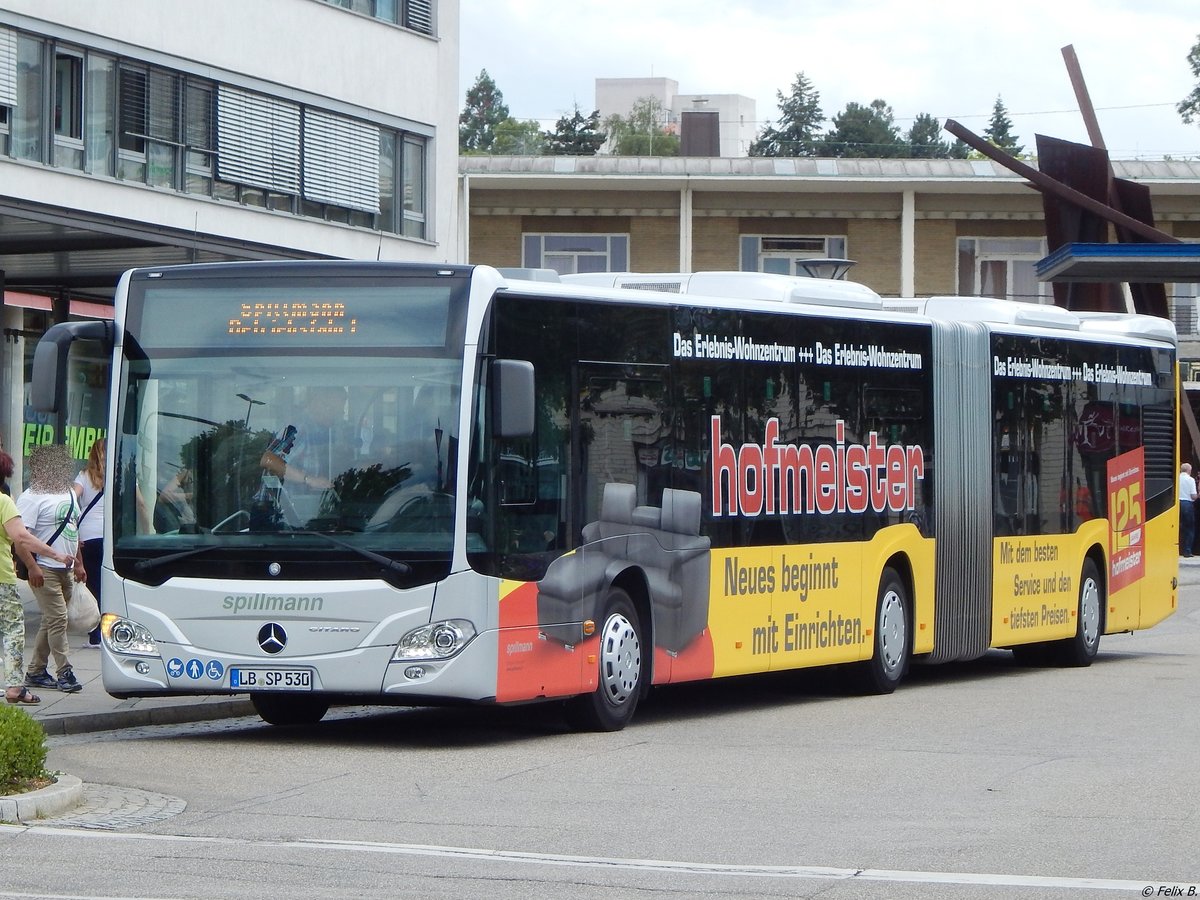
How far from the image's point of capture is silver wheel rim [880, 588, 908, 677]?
16.8 metres

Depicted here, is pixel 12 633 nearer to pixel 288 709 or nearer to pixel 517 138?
pixel 288 709

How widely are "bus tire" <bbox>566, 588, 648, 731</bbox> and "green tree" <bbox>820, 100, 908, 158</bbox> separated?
129 meters

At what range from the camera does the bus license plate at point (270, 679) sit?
12211 mm

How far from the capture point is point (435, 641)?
Result: 39.7ft

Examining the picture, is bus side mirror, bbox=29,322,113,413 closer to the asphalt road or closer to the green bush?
the asphalt road

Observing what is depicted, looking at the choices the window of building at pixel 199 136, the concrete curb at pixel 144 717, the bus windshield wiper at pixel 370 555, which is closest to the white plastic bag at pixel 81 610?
the concrete curb at pixel 144 717

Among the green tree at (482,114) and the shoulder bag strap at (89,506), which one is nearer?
the shoulder bag strap at (89,506)

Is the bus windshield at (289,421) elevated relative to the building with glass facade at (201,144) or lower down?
lower down

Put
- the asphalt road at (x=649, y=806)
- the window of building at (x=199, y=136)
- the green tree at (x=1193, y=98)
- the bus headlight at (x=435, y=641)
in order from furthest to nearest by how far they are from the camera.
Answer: the green tree at (x=1193, y=98), the window of building at (x=199, y=136), the bus headlight at (x=435, y=641), the asphalt road at (x=649, y=806)

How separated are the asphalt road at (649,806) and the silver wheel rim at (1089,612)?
4042mm

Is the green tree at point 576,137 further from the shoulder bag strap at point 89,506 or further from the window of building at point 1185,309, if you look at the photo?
the shoulder bag strap at point 89,506

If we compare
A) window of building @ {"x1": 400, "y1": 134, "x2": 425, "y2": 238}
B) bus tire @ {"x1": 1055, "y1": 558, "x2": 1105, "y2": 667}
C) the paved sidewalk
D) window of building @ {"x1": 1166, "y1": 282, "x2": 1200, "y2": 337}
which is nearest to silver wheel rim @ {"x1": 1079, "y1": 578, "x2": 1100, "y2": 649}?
bus tire @ {"x1": 1055, "y1": 558, "x2": 1105, "y2": 667}

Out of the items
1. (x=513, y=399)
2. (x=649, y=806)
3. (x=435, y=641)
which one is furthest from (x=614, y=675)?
(x=649, y=806)

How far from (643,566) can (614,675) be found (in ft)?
2.45
